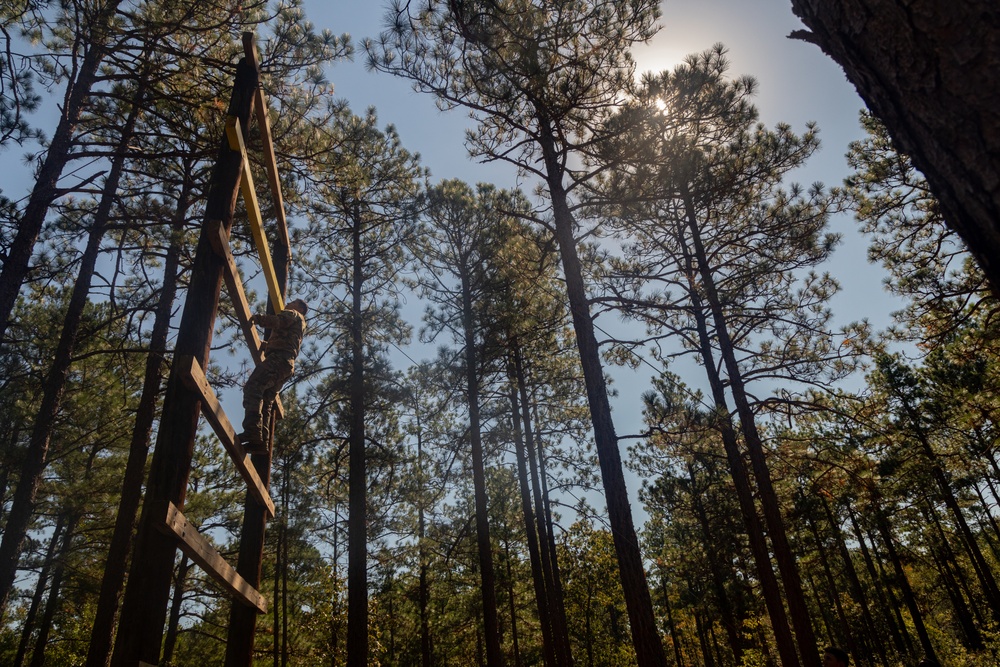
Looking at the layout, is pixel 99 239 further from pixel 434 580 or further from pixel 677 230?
pixel 434 580

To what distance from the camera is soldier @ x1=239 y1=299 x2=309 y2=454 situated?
4.50m

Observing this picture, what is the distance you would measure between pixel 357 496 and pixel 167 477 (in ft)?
29.6

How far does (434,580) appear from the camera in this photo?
1903 cm

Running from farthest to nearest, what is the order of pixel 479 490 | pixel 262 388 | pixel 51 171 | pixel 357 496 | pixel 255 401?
pixel 479 490 < pixel 357 496 < pixel 51 171 < pixel 262 388 < pixel 255 401

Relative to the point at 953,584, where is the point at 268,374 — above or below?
above

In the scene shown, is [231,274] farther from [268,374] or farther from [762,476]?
[762,476]

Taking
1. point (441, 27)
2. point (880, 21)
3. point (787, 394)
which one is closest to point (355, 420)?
point (441, 27)

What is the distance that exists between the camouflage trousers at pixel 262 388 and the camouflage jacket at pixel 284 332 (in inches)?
2.8

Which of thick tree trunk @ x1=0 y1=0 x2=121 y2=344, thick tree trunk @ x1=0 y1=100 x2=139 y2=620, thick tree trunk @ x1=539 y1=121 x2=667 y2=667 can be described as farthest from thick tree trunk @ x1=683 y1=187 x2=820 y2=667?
thick tree trunk @ x1=0 y1=100 x2=139 y2=620

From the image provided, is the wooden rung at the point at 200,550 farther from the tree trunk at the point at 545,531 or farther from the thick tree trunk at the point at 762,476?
the tree trunk at the point at 545,531

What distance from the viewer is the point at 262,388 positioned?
4.82 meters

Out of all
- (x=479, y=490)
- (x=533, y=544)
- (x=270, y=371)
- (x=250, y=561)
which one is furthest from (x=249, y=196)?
(x=533, y=544)

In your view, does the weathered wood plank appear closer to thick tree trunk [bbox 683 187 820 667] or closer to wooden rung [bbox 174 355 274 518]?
wooden rung [bbox 174 355 274 518]

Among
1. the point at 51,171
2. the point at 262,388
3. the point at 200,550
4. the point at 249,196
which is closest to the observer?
the point at 200,550
